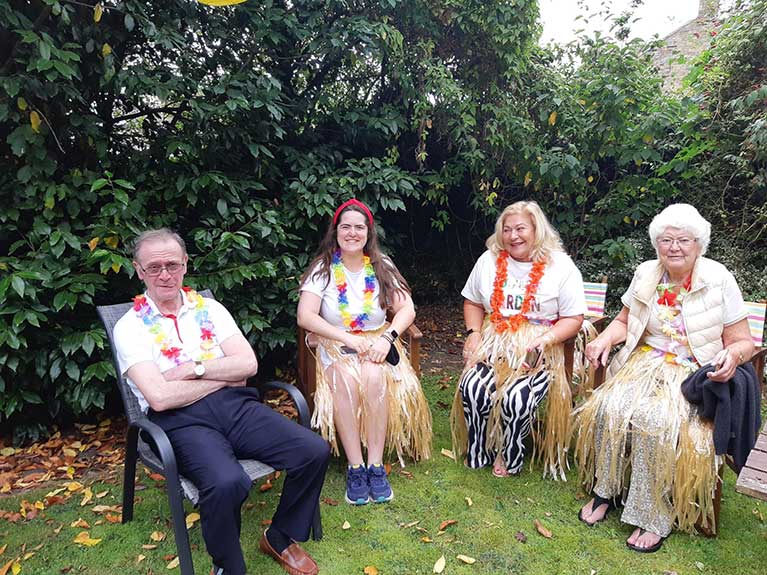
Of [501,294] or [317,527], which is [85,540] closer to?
[317,527]

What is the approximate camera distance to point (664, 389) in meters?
2.17

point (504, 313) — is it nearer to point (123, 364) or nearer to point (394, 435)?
point (394, 435)

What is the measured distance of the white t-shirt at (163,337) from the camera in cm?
194

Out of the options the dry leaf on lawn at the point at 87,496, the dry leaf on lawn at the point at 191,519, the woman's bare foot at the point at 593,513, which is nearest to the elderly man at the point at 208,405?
the dry leaf on lawn at the point at 191,519

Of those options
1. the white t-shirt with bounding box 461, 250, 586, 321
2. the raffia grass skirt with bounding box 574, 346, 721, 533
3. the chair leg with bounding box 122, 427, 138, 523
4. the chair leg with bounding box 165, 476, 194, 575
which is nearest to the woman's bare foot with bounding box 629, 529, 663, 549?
the raffia grass skirt with bounding box 574, 346, 721, 533

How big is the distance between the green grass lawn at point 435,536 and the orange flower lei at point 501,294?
779 mm

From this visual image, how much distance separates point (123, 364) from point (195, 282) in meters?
1.02

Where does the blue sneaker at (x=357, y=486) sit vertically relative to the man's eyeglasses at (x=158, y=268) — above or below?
below

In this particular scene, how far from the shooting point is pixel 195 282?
292 cm

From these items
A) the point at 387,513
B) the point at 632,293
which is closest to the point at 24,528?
the point at 387,513

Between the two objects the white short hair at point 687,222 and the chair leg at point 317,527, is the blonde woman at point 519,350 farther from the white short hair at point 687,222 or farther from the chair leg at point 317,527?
the chair leg at point 317,527

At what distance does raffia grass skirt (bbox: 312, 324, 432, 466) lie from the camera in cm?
248

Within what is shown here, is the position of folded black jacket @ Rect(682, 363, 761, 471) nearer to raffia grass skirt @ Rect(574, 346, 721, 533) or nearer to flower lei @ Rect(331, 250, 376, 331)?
raffia grass skirt @ Rect(574, 346, 721, 533)

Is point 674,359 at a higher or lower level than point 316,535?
higher
